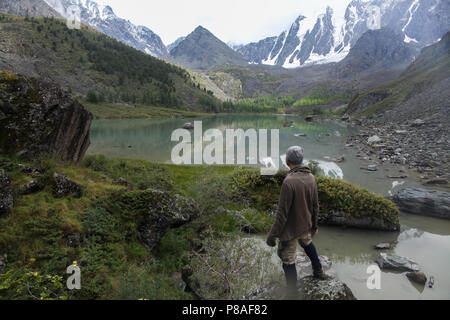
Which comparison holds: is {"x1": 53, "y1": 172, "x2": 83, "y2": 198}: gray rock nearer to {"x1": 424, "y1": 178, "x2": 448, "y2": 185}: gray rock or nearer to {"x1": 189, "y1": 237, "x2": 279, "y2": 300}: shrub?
{"x1": 189, "y1": 237, "x2": 279, "y2": 300}: shrub

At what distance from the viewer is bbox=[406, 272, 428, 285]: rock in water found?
7.95 meters

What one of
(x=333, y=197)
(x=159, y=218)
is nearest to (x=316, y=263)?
(x=159, y=218)

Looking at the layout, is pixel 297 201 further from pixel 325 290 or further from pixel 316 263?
pixel 325 290

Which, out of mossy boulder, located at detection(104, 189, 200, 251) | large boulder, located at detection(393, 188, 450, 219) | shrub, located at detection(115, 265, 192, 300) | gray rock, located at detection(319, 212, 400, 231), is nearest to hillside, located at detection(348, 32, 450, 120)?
large boulder, located at detection(393, 188, 450, 219)

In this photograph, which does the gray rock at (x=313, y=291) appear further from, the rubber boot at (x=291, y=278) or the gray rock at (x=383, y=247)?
the gray rock at (x=383, y=247)

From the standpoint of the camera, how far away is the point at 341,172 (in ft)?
80.8

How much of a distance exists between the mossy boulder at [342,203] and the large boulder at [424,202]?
2.82 meters

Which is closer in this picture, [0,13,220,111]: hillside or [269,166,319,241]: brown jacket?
[269,166,319,241]: brown jacket

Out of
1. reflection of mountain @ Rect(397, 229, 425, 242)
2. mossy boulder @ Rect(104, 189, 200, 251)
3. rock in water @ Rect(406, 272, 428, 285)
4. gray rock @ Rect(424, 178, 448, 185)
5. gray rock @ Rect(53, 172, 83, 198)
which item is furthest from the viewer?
gray rock @ Rect(424, 178, 448, 185)

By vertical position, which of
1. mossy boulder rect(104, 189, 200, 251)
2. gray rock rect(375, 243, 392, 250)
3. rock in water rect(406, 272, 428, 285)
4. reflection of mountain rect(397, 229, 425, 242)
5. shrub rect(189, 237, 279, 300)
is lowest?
rock in water rect(406, 272, 428, 285)

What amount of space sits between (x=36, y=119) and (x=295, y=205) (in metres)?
10.8

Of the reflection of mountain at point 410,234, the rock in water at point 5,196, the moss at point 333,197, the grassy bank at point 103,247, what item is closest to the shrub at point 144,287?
the grassy bank at point 103,247

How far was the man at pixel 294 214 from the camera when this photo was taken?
19.7 feet

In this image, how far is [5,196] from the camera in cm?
644
